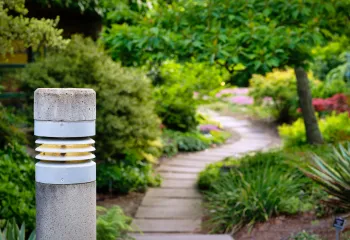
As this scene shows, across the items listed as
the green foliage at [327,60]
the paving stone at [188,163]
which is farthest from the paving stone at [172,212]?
the green foliage at [327,60]

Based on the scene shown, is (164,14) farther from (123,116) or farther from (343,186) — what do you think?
(343,186)

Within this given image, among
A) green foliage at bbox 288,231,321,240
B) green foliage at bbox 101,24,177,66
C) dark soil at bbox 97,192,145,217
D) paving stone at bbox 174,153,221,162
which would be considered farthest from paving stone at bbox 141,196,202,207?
paving stone at bbox 174,153,221,162

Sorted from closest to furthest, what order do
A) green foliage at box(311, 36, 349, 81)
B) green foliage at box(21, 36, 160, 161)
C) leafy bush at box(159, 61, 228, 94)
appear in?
green foliage at box(21, 36, 160, 161) < leafy bush at box(159, 61, 228, 94) < green foliage at box(311, 36, 349, 81)

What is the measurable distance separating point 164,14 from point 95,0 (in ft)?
6.84

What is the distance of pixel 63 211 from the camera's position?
264 cm

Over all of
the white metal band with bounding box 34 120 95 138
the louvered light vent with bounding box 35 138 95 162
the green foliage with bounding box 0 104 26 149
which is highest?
the white metal band with bounding box 34 120 95 138

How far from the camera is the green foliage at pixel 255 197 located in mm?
6699

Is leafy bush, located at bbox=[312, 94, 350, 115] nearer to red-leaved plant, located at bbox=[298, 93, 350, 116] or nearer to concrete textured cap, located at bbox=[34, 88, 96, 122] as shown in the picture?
red-leaved plant, located at bbox=[298, 93, 350, 116]

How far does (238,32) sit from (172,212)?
2.60 m

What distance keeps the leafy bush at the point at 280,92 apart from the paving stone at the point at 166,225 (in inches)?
387

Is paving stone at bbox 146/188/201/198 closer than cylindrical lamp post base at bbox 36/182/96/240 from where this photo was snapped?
No

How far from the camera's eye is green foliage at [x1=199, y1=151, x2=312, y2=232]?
6.70 m

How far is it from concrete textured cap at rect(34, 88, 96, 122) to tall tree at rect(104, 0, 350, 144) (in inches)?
165

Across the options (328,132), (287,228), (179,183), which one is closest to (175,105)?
(328,132)
